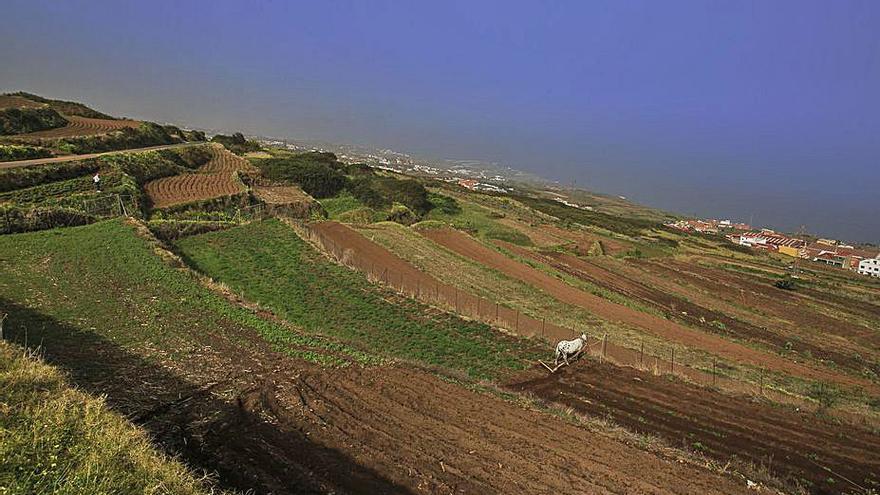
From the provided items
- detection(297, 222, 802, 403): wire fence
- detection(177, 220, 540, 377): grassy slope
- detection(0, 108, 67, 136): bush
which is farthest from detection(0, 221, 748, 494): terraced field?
detection(0, 108, 67, 136): bush

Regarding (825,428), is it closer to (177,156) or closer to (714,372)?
(714,372)

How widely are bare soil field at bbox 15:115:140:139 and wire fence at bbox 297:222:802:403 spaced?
79.7 feet

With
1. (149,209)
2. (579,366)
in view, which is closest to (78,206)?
(149,209)

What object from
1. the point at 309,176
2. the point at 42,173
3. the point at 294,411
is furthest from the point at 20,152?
the point at 294,411

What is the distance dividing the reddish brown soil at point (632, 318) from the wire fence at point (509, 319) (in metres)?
2.14

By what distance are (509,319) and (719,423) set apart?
35.1 feet

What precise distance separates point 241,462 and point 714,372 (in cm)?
1772

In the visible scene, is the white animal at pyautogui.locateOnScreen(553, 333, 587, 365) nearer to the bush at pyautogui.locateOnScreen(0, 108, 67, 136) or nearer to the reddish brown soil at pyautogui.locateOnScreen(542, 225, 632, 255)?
the reddish brown soil at pyautogui.locateOnScreen(542, 225, 632, 255)

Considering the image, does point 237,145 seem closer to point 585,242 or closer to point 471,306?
point 585,242

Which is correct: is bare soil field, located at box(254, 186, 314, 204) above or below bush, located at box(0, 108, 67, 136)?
below

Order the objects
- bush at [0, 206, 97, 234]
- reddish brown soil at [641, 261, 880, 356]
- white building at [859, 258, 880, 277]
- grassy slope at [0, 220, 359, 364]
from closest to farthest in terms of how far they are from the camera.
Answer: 1. grassy slope at [0, 220, 359, 364]
2. bush at [0, 206, 97, 234]
3. reddish brown soil at [641, 261, 880, 356]
4. white building at [859, 258, 880, 277]

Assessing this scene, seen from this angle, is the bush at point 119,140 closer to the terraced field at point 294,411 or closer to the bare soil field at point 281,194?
the bare soil field at point 281,194

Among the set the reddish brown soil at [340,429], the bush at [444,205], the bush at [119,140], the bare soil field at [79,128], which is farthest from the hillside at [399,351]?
the bush at [444,205]

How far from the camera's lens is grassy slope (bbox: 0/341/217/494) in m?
4.38
